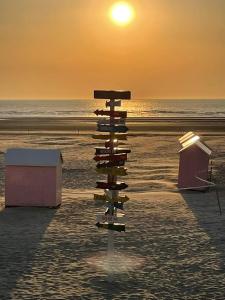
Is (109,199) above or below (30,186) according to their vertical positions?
above

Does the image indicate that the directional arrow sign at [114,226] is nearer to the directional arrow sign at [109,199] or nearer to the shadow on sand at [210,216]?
the directional arrow sign at [109,199]

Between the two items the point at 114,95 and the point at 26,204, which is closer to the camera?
the point at 114,95

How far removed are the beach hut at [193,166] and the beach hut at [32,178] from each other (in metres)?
6.17

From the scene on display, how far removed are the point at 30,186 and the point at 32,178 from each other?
0.95 feet

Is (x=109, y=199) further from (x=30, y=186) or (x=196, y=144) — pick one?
(x=196, y=144)

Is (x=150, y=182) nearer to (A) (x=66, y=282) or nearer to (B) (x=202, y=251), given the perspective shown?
(B) (x=202, y=251)

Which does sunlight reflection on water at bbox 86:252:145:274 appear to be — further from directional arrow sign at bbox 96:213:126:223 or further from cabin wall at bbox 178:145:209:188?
cabin wall at bbox 178:145:209:188

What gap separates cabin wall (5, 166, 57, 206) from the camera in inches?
680

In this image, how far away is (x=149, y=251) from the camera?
12.4m

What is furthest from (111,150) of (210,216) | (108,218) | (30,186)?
(30,186)

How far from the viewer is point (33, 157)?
17.4m

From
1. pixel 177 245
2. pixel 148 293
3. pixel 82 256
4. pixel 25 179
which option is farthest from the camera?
pixel 25 179

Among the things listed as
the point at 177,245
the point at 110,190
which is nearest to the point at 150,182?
the point at 177,245

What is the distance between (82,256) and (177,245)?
2.57 metres
